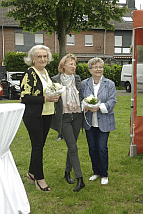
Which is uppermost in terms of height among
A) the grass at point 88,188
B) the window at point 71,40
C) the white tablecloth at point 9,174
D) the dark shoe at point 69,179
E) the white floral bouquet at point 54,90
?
the window at point 71,40

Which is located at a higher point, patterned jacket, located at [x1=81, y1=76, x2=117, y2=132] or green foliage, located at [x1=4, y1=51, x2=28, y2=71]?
green foliage, located at [x1=4, y1=51, x2=28, y2=71]

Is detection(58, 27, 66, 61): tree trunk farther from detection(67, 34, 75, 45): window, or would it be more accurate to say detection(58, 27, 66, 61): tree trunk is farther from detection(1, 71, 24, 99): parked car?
detection(67, 34, 75, 45): window

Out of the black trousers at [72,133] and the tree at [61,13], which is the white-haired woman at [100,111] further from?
the tree at [61,13]

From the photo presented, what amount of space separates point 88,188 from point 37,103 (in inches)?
60.4

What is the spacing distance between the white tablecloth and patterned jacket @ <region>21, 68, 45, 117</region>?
23.5 inches

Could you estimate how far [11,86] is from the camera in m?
20.2

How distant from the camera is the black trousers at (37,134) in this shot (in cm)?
422

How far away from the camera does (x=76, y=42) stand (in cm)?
3712

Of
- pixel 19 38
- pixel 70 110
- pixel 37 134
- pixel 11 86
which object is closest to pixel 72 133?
pixel 70 110

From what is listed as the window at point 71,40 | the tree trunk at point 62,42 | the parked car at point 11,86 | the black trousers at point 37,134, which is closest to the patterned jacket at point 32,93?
the black trousers at point 37,134

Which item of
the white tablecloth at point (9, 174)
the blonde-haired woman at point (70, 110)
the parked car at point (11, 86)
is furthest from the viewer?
the parked car at point (11, 86)

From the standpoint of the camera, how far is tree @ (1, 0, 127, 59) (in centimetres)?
1362

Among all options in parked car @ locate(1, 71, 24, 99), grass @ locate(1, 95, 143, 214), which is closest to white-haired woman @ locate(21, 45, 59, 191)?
grass @ locate(1, 95, 143, 214)

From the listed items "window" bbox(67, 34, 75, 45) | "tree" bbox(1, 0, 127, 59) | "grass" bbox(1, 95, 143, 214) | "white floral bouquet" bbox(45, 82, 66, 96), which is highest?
"window" bbox(67, 34, 75, 45)
